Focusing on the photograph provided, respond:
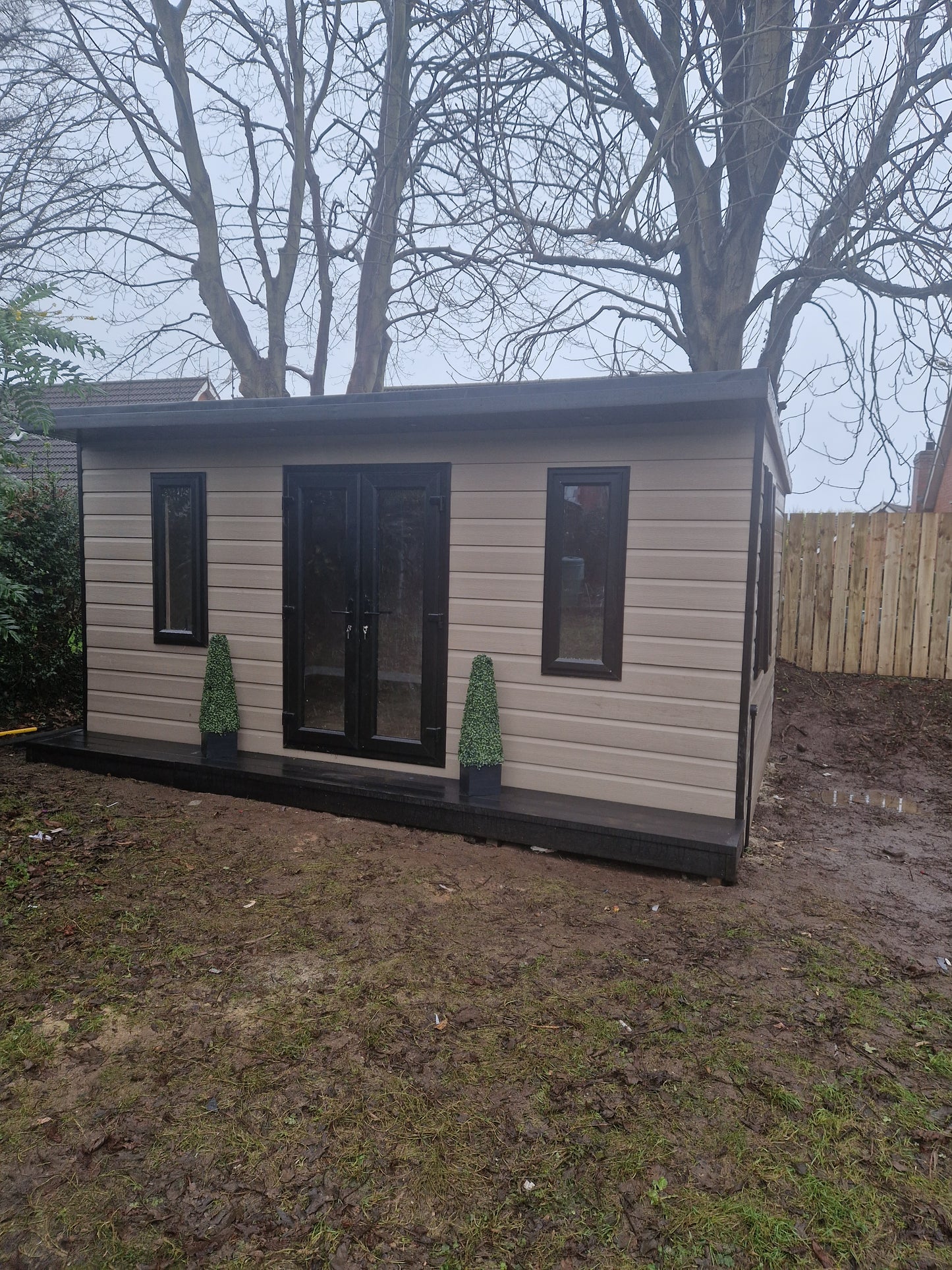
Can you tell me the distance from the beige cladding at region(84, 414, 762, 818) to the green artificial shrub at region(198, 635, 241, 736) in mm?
125

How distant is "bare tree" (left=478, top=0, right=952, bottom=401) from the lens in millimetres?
5887

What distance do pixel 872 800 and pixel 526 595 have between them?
3263 mm

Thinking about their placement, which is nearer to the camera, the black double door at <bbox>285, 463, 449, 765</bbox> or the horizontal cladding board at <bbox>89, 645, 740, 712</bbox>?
the horizontal cladding board at <bbox>89, 645, 740, 712</bbox>

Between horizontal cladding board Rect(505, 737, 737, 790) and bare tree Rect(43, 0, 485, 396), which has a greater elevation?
bare tree Rect(43, 0, 485, 396)

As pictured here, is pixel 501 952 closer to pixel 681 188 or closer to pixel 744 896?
pixel 744 896

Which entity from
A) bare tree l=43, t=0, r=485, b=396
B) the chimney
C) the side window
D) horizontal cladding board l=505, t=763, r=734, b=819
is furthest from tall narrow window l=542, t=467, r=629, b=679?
the chimney

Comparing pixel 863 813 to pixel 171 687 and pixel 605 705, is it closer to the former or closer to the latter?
pixel 605 705

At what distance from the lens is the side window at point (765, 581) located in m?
5.04

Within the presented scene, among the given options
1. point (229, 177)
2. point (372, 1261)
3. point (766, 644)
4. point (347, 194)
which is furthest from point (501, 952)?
point (229, 177)

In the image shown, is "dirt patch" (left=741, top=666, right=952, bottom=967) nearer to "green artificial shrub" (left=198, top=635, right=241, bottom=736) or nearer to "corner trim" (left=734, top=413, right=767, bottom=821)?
"corner trim" (left=734, top=413, right=767, bottom=821)

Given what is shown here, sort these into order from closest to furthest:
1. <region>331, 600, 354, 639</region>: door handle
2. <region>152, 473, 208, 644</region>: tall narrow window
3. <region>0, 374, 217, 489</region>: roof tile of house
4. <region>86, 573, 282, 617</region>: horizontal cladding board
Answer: <region>331, 600, 354, 639</region>: door handle, <region>86, 573, 282, 617</region>: horizontal cladding board, <region>152, 473, 208, 644</region>: tall narrow window, <region>0, 374, 217, 489</region>: roof tile of house

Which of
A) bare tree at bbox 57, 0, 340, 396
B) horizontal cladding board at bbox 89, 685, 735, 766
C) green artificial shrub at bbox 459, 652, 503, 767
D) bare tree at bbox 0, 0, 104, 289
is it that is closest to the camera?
horizontal cladding board at bbox 89, 685, 735, 766

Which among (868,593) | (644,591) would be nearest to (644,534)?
(644,591)

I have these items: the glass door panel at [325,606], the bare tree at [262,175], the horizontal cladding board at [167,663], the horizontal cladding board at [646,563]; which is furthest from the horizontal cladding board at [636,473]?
the bare tree at [262,175]
